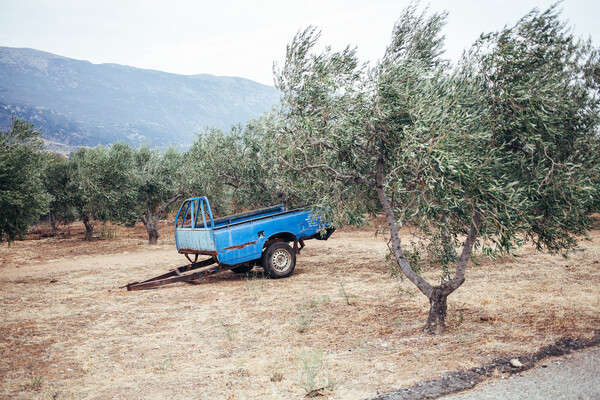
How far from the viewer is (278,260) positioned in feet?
44.8

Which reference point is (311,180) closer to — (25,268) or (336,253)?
(336,253)

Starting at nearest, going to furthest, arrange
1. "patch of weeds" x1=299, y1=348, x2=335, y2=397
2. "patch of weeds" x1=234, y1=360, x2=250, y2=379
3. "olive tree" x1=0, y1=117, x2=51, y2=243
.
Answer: "patch of weeds" x1=299, y1=348, x2=335, y2=397 → "patch of weeds" x1=234, y1=360, x2=250, y2=379 → "olive tree" x1=0, y1=117, x2=51, y2=243

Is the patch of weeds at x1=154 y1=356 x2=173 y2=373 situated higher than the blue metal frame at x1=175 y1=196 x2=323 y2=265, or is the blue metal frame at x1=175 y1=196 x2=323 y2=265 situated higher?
the blue metal frame at x1=175 y1=196 x2=323 y2=265

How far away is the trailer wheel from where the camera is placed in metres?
13.4

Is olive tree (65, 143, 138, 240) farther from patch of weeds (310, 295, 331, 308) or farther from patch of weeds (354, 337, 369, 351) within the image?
patch of weeds (354, 337, 369, 351)

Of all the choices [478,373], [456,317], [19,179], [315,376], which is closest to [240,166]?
[19,179]

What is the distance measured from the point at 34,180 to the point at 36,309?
21.1 feet

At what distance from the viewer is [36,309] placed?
10.9 m

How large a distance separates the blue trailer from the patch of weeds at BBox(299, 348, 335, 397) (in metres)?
5.73

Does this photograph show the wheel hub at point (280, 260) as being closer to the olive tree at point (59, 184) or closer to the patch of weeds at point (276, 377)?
the patch of weeds at point (276, 377)

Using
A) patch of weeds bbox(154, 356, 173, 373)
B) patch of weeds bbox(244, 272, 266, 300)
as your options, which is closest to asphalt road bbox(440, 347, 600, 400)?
patch of weeds bbox(154, 356, 173, 373)

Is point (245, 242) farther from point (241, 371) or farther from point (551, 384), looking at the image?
point (551, 384)

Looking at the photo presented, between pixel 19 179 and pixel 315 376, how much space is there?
12900 mm

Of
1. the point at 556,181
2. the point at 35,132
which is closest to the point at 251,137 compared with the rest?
the point at 35,132
